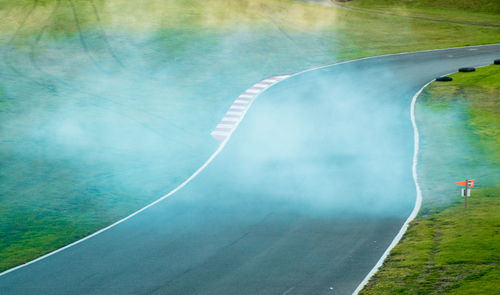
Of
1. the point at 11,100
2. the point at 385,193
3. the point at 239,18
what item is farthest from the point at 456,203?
the point at 239,18

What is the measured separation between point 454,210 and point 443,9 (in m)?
51.9

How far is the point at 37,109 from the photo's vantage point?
A: 102ft

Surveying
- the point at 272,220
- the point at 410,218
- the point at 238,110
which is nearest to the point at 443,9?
the point at 238,110

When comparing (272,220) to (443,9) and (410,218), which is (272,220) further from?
(443,9)

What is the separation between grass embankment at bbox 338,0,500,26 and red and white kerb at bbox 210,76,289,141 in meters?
30.1

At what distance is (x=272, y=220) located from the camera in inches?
717

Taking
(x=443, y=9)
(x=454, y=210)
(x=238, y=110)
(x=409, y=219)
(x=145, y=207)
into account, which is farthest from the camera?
(x=443, y=9)

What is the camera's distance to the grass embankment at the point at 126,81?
71.6 ft

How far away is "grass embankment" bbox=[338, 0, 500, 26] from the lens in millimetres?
60750

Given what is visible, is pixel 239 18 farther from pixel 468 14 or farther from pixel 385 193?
pixel 385 193

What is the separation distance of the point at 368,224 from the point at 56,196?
444 inches

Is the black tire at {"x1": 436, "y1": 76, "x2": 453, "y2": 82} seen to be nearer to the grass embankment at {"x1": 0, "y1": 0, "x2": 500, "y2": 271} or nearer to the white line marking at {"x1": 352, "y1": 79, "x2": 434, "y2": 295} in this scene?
the white line marking at {"x1": 352, "y1": 79, "x2": 434, "y2": 295}

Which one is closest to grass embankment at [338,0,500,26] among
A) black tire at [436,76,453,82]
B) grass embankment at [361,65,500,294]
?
black tire at [436,76,453,82]

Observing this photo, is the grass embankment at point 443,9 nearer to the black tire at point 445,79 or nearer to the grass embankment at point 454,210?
the black tire at point 445,79
